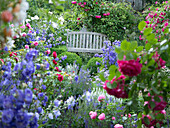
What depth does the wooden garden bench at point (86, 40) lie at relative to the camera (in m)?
Answer: 6.75

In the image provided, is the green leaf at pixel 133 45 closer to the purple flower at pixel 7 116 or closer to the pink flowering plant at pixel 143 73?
the pink flowering plant at pixel 143 73

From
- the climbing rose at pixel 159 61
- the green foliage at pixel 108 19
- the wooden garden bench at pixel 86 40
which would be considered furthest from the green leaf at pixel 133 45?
the green foliage at pixel 108 19

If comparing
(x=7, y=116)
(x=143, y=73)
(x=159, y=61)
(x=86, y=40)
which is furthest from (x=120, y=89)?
(x=86, y=40)

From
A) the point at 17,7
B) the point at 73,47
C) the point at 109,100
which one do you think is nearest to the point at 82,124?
the point at 109,100

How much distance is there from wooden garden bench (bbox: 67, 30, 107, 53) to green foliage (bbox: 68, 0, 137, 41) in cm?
25

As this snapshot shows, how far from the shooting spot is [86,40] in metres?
7.04

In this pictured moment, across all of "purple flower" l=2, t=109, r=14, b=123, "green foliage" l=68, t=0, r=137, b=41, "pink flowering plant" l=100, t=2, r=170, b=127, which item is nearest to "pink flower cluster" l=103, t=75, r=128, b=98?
"pink flowering plant" l=100, t=2, r=170, b=127

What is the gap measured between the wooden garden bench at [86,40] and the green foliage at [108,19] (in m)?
0.25

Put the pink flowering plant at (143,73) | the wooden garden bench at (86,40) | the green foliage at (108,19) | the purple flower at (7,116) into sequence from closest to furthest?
the purple flower at (7,116)
the pink flowering plant at (143,73)
the wooden garden bench at (86,40)
the green foliage at (108,19)

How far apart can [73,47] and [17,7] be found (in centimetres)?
595

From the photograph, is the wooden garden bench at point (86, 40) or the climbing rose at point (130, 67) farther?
the wooden garden bench at point (86, 40)

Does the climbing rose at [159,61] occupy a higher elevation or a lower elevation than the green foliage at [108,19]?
lower

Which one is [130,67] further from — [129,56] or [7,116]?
[7,116]

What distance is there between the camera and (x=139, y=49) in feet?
3.99
